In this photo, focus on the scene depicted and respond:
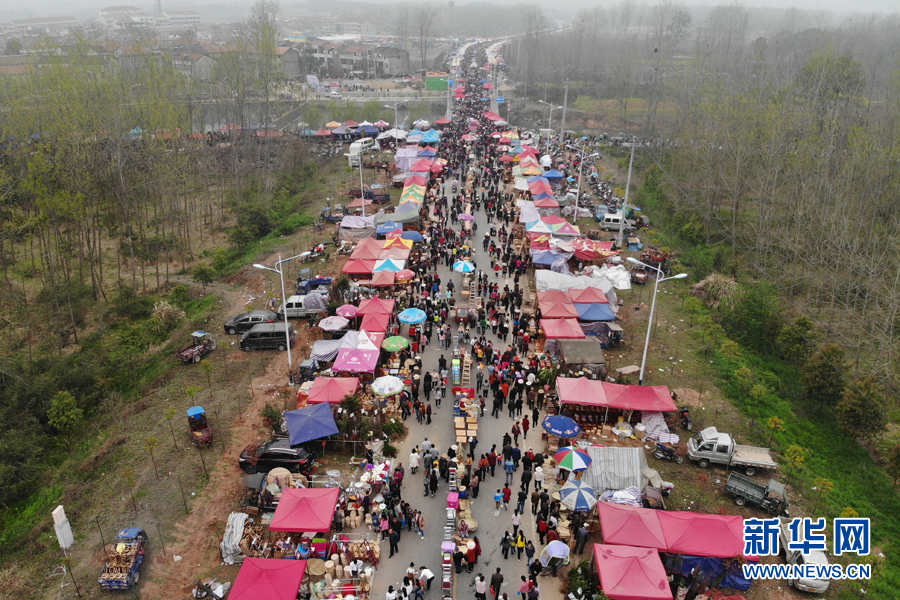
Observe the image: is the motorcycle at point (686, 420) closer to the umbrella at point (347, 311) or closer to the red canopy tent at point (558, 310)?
the red canopy tent at point (558, 310)

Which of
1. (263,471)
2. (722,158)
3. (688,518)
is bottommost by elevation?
(263,471)

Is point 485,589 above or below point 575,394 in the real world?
below

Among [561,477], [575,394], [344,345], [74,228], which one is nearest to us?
[561,477]

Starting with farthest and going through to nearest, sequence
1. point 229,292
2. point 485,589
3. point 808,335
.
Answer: point 229,292 → point 808,335 → point 485,589

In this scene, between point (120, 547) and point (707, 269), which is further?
point (707, 269)

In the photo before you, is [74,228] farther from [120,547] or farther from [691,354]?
[691,354]

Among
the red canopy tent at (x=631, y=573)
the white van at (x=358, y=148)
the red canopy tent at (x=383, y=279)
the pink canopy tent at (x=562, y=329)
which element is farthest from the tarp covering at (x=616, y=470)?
the white van at (x=358, y=148)

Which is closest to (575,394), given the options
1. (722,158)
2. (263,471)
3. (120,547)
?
(263,471)

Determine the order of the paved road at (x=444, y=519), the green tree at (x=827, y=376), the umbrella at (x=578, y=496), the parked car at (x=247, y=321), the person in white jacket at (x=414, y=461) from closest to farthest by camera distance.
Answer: the paved road at (x=444, y=519) < the umbrella at (x=578, y=496) < the person in white jacket at (x=414, y=461) < the green tree at (x=827, y=376) < the parked car at (x=247, y=321)
